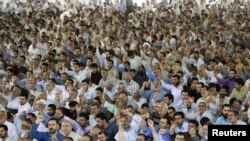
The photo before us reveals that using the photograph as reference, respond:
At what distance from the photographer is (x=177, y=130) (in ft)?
18.1

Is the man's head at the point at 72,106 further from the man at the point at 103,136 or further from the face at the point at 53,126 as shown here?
the man at the point at 103,136

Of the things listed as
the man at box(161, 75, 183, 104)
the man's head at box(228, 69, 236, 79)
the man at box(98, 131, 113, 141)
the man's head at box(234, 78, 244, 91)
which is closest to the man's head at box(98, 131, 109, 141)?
the man at box(98, 131, 113, 141)

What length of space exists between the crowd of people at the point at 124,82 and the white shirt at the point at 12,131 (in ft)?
0.04

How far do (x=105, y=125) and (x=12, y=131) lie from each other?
1121 millimetres

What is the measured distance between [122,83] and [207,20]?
21.8 feet

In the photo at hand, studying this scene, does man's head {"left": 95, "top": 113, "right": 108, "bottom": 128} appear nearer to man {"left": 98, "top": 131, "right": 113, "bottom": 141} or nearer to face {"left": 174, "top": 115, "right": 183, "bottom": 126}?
man {"left": 98, "top": 131, "right": 113, "bottom": 141}

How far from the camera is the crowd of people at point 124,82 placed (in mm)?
5668

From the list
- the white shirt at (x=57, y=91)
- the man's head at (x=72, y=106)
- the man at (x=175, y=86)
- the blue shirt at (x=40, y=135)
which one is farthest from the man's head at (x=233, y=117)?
the white shirt at (x=57, y=91)

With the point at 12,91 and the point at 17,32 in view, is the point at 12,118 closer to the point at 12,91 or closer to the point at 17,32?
the point at 12,91

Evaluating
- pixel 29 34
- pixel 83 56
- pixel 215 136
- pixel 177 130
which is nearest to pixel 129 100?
pixel 177 130

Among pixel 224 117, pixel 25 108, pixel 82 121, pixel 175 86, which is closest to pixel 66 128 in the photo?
pixel 82 121

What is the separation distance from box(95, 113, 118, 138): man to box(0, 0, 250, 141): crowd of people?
12 mm

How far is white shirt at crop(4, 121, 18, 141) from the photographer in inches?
224

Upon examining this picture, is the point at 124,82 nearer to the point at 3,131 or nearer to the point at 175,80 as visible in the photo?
the point at 175,80
